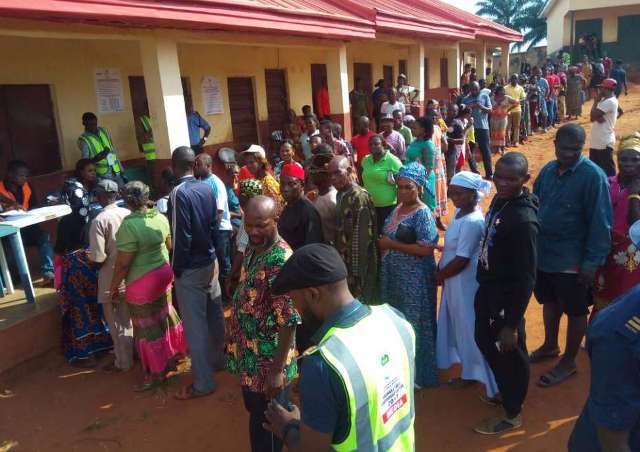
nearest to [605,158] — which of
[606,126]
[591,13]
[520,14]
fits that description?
[606,126]

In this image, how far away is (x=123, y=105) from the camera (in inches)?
290

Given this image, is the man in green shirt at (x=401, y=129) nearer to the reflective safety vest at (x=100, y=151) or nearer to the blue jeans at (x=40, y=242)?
the reflective safety vest at (x=100, y=151)

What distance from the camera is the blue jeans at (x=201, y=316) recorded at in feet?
12.2

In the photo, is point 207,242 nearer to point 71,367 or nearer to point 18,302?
point 71,367

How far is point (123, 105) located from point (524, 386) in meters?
6.40

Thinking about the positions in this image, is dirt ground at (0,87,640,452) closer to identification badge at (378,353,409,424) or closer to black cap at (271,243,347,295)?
identification badge at (378,353,409,424)

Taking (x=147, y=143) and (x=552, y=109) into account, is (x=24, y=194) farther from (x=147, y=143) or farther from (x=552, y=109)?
(x=552, y=109)

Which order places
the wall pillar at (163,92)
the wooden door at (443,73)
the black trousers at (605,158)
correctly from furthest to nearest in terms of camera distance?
the wooden door at (443,73), the black trousers at (605,158), the wall pillar at (163,92)

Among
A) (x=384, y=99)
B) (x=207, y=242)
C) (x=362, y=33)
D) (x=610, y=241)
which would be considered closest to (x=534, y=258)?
(x=610, y=241)

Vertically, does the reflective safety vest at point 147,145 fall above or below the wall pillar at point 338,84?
below

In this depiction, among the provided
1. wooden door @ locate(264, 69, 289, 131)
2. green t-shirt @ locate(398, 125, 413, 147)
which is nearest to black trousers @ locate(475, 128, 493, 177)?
green t-shirt @ locate(398, 125, 413, 147)

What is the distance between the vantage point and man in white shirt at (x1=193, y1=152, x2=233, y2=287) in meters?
4.74

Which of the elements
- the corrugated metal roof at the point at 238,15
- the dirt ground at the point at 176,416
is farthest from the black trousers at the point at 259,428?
the corrugated metal roof at the point at 238,15

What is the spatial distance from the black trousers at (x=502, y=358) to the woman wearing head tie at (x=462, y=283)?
0.24 metres
